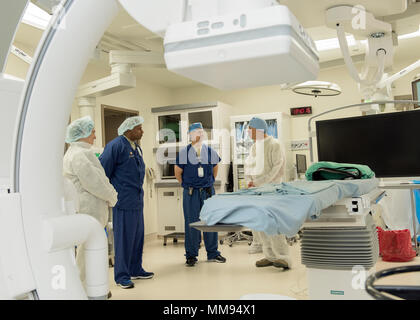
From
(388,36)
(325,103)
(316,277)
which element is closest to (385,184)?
(388,36)

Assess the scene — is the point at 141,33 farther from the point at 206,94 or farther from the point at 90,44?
the point at 90,44

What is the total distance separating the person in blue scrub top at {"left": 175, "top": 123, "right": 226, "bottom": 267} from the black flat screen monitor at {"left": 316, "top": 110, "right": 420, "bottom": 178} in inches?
52.8

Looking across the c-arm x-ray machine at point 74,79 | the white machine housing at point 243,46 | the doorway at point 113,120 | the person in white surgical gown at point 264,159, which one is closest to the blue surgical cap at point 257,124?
the person in white surgical gown at point 264,159

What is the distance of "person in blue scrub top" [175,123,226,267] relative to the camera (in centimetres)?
486

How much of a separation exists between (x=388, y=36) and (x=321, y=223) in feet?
5.73

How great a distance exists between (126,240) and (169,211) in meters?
2.91

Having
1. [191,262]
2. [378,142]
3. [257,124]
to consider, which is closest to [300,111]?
[257,124]

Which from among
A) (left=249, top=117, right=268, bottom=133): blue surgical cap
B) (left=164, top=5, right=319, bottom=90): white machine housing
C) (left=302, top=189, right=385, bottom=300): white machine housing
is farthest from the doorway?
(left=164, top=5, right=319, bottom=90): white machine housing

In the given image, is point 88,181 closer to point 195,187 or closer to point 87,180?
point 87,180

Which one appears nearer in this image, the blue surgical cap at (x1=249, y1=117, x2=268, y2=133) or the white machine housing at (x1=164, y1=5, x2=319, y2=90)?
the white machine housing at (x1=164, y1=5, x2=319, y2=90)

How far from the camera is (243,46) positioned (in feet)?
2.45

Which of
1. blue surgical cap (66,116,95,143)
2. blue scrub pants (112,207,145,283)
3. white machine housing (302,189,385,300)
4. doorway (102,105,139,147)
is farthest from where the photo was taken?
doorway (102,105,139,147)

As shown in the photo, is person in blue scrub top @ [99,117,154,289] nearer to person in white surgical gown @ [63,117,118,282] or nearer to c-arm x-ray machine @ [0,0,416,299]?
person in white surgical gown @ [63,117,118,282]

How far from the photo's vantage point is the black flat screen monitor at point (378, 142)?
4180 millimetres
